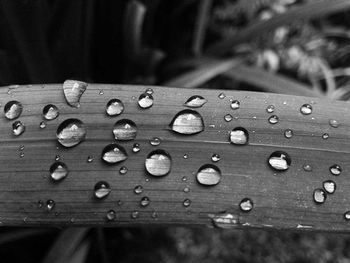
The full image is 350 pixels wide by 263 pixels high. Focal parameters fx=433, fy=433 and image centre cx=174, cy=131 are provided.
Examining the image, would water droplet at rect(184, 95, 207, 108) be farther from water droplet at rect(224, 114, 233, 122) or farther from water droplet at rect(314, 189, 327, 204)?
water droplet at rect(314, 189, 327, 204)

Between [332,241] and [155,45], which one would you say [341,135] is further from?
[155,45]

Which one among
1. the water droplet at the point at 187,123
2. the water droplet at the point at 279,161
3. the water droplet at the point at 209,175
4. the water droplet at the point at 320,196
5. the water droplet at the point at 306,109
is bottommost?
the water droplet at the point at 320,196

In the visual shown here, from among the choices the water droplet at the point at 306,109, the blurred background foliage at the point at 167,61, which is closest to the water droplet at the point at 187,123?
the water droplet at the point at 306,109

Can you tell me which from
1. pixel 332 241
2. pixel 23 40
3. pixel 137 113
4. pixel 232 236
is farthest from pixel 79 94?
pixel 332 241

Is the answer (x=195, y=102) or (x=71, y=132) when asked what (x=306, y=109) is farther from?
(x=71, y=132)

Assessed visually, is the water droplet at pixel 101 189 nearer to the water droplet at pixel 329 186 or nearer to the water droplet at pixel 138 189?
the water droplet at pixel 138 189

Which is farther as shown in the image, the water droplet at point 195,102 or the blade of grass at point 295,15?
the blade of grass at point 295,15
